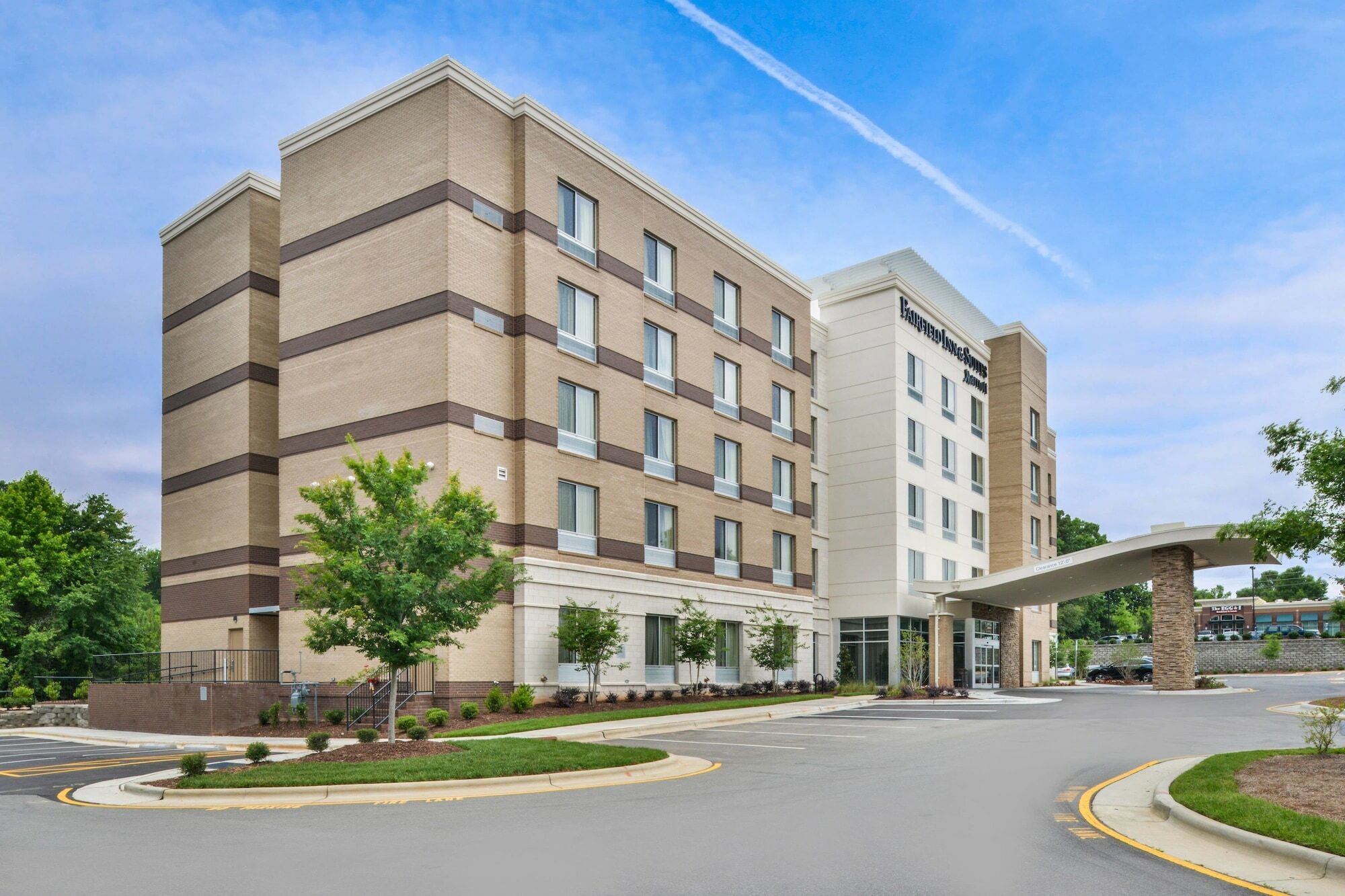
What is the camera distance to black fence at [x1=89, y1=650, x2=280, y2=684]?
116 feet

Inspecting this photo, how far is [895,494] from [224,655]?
2726 centimetres

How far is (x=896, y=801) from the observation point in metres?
13.6

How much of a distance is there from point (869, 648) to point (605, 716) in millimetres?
23115

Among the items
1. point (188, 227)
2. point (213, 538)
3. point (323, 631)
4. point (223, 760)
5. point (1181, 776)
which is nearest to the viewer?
point (1181, 776)

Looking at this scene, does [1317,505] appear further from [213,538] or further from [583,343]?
[213,538]

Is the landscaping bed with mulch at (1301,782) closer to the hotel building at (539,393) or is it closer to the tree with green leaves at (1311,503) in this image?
the tree with green leaves at (1311,503)

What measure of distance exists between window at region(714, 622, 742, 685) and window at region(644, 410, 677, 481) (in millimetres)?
5898

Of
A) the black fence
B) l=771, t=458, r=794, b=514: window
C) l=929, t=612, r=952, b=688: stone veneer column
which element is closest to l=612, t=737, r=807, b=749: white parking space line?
the black fence

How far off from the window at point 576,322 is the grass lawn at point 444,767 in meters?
17.2

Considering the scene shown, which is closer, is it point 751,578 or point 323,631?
point 323,631

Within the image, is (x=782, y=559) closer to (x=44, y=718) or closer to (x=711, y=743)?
(x=711, y=743)

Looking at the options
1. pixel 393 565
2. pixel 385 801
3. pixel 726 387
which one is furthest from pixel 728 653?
pixel 385 801

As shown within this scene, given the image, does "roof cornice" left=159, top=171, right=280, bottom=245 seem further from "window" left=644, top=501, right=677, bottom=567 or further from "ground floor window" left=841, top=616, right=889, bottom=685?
"ground floor window" left=841, top=616, right=889, bottom=685

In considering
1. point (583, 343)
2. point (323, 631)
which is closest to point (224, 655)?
point (583, 343)
